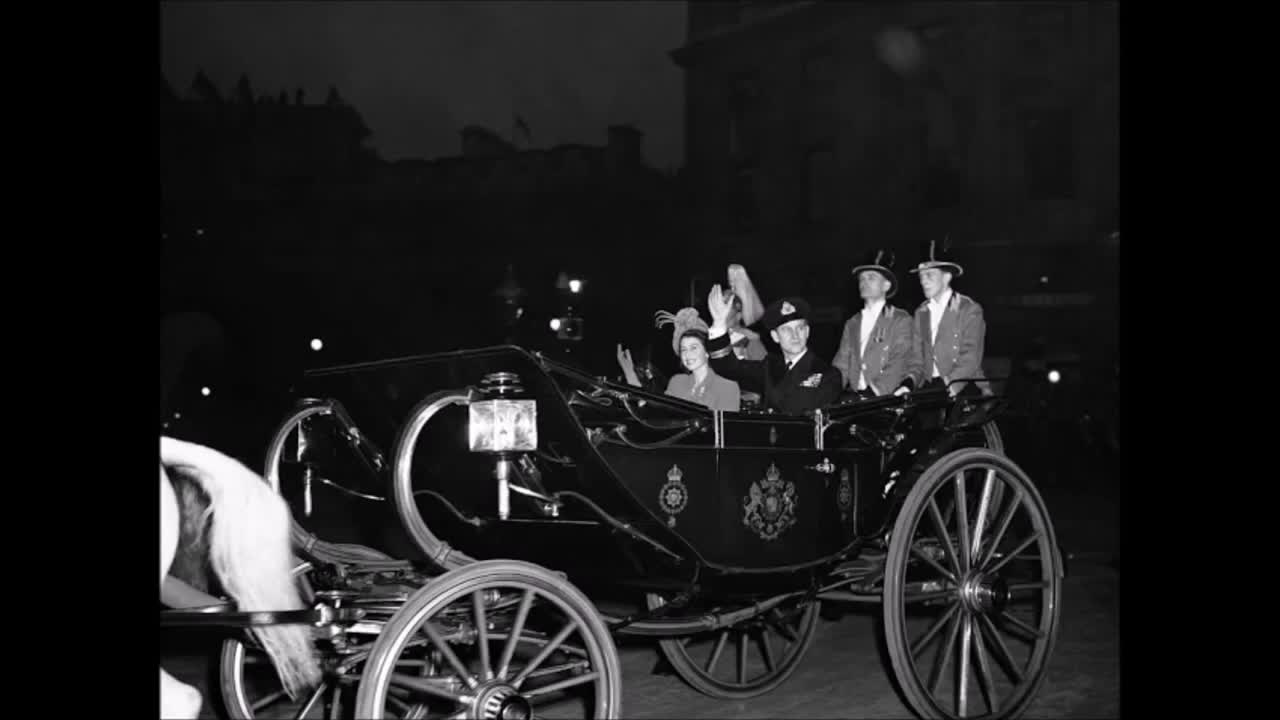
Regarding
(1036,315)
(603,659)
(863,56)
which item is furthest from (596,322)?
(863,56)

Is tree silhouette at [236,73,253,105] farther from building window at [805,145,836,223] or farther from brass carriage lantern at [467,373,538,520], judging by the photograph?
brass carriage lantern at [467,373,538,520]

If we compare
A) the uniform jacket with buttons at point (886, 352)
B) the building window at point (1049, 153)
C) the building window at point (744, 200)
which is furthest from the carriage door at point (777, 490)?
the building window at point (744, 200)

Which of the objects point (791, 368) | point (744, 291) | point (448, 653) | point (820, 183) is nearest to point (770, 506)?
point (791, 368)

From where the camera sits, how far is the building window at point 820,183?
25906 mm

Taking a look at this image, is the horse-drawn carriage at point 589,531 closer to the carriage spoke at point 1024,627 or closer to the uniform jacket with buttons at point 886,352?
the carriage spoke at point 1024,627

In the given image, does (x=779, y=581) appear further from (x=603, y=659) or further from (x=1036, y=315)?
(x=1036, y=315)

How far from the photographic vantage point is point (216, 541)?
10.2ft

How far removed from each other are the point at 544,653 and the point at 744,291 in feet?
10.4

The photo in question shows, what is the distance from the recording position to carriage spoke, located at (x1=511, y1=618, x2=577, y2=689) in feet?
11.3

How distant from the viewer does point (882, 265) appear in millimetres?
6012

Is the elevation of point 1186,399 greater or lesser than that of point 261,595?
greater

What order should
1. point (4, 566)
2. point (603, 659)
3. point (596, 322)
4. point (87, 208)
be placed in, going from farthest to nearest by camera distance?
point (596, 322)
point (603, 659)
point (87, 208)
point (4, 566)

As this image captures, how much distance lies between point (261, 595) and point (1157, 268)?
247 centimetres

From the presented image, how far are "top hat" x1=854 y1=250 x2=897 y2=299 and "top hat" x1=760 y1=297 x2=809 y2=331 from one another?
23.2 inches
